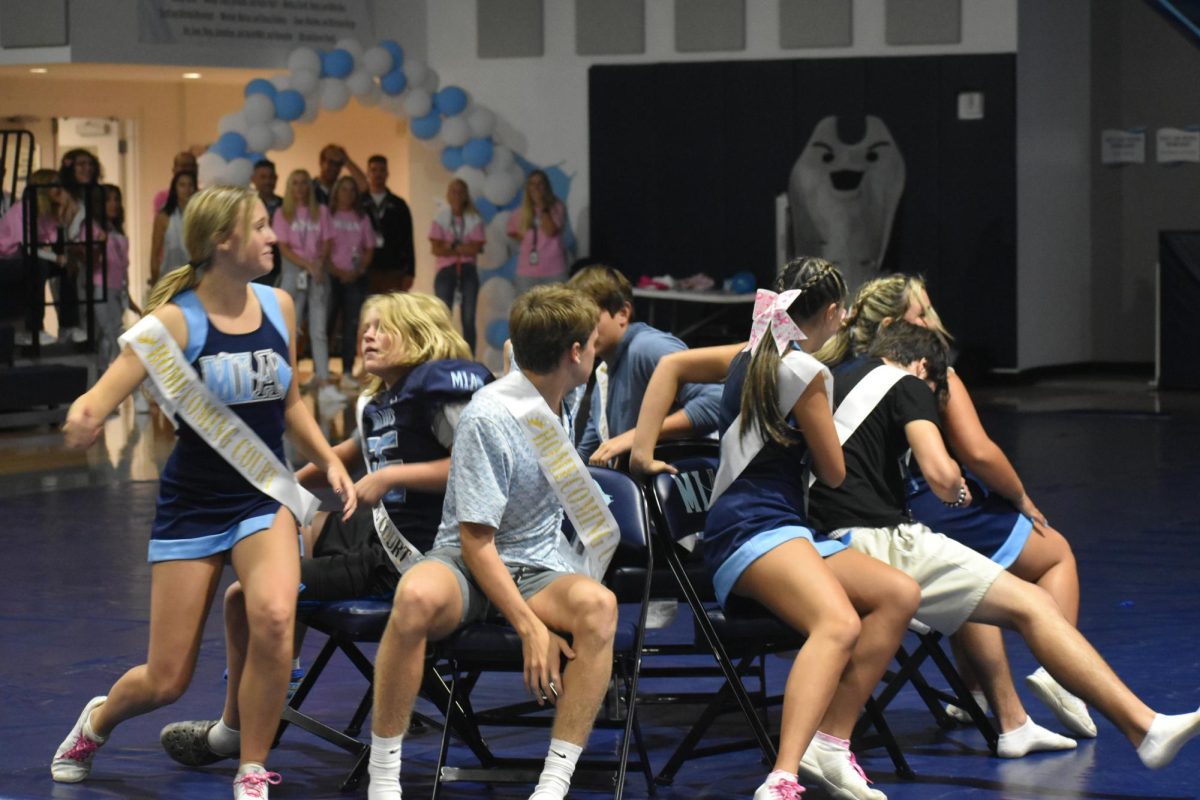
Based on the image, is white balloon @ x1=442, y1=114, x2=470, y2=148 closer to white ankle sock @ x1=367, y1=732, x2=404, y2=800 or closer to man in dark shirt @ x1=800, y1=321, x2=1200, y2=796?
man in dark shirt @ x1=800, y1=321, x2=1200, y2=796

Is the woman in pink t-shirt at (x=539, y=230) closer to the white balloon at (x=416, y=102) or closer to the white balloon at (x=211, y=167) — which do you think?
the white balloon at (x=416, y=102)

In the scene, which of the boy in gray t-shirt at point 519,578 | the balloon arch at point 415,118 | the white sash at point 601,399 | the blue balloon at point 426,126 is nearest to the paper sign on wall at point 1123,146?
the balloon arch at point 415,118

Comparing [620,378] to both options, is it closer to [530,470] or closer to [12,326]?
[530,470]

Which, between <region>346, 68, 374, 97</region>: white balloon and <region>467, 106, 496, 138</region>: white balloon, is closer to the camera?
<region>346, 68, 374, 97</region>: white balloon

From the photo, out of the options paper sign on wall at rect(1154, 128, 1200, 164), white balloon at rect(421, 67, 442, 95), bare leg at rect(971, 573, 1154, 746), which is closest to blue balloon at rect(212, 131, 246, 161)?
white balloon at rect(421, 67, 442, 95)

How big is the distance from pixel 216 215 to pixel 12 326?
28.5ft

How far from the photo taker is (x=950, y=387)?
4.72m

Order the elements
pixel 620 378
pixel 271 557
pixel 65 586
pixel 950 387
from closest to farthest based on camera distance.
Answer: pixel 271 557 < pixel 950 387 < pixel 620 378 < pixel 65 586

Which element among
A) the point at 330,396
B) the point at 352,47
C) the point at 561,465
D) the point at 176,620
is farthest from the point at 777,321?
the point at 352,47

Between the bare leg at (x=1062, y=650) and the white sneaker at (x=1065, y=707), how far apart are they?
1.40 ft

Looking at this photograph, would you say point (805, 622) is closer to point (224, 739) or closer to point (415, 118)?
point (224, 739)

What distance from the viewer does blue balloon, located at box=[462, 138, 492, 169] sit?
15.1m

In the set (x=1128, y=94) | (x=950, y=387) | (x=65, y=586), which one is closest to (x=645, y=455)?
(x=950, y=387)

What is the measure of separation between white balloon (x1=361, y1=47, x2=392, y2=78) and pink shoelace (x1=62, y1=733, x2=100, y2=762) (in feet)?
35.9
